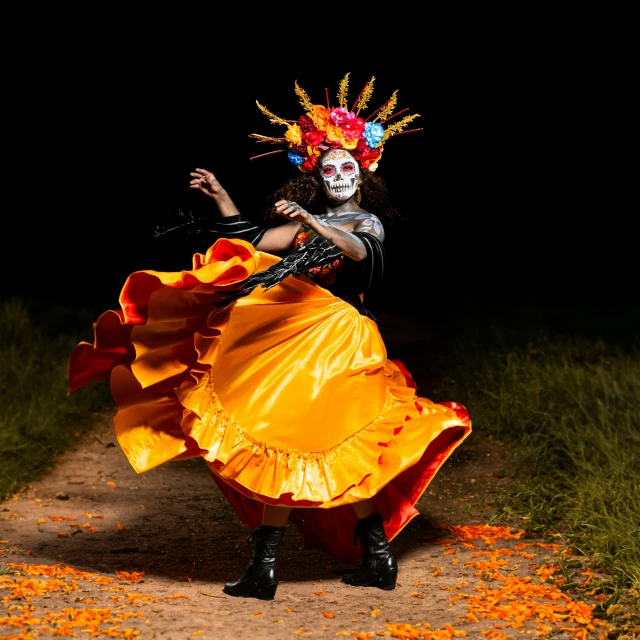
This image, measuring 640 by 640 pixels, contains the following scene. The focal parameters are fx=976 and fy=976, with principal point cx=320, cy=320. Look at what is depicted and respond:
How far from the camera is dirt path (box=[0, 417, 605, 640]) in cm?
275

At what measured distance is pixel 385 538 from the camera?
3.24m

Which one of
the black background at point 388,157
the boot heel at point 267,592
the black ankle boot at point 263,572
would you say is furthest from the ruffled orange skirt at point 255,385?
the black background at point 388,157

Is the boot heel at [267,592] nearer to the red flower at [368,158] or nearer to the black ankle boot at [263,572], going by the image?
the black ankle boot at [263,572]

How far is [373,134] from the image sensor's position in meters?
3.33

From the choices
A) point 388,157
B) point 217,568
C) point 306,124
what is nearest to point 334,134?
point 306,124

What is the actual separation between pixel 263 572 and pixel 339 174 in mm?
1313

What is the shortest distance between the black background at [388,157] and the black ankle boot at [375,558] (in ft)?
12.8

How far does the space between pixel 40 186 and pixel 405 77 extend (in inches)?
130

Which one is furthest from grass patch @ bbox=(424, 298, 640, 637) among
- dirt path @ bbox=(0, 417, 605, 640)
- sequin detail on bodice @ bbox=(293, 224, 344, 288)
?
sequin detail on bodice @ bbox=(293, 224, 344, 288)

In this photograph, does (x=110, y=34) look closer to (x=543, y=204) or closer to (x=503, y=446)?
(x=543, y=204)

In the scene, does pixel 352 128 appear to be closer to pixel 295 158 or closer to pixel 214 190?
pixel 295 158

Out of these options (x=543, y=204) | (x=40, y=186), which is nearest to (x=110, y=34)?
(x=40, y=186)

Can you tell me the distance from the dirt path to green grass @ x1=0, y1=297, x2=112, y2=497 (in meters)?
0.12

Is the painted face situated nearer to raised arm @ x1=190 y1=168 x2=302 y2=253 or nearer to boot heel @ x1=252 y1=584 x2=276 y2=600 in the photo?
raised arm @ x1=190 y1=168 x2=302 y2=253
